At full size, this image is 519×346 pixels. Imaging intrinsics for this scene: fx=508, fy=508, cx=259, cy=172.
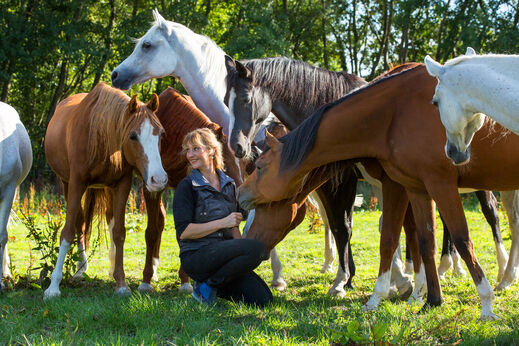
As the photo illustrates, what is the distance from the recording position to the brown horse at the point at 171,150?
527 centimetres

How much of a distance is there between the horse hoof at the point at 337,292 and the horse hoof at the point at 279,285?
0.60m

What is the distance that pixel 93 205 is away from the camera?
19.3ft

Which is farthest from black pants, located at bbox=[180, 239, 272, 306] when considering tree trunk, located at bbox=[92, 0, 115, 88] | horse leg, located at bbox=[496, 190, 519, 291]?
tree trunk, located at bbox=[92, 0, 115, 88]

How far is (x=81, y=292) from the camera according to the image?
16.3 feet

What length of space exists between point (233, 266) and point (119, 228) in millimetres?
1461

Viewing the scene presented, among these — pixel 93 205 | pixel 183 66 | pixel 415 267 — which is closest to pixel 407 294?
pixel 415 267

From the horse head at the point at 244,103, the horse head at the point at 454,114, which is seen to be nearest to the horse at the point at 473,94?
the horse head at the point at 454,114

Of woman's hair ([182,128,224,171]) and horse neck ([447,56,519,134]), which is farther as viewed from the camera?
woman's hair ([182,128,224,171])

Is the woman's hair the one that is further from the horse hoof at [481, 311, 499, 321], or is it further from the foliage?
the foliage

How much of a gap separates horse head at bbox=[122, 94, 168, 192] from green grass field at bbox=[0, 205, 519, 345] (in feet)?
3.36

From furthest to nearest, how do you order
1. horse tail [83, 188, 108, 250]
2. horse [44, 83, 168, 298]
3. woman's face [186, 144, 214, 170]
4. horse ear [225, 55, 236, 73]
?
1. horse tail [83, 188, 108, 250]
2. horse ear [225, 55, 236, 73]
3. horse [44, 83, 168, 298]
4. woman's face [186, 144, 214, 170]

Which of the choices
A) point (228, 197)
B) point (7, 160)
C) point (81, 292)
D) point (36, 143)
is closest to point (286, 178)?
point (228, 197)

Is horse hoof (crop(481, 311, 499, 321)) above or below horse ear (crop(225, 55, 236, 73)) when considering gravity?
below

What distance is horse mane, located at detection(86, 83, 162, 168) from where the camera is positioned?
4.70 metres
